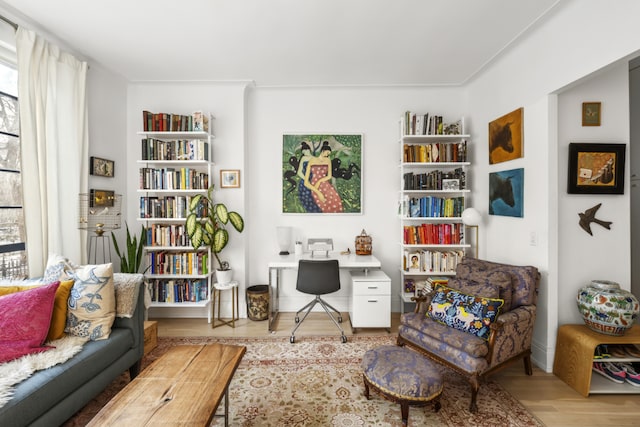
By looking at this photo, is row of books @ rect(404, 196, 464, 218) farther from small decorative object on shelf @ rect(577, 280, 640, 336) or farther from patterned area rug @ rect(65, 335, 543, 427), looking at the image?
patterned area rug @ rect(65, 335, 543, 427)

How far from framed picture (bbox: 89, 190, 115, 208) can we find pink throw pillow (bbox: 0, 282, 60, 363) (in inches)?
51.3

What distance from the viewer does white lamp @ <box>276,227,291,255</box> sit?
346cm

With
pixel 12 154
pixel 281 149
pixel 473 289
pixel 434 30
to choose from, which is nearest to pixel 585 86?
pixel 434 30

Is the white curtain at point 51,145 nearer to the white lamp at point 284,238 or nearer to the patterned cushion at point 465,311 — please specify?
the white lamp at point 284,238

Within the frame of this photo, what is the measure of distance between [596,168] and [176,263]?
4068mm

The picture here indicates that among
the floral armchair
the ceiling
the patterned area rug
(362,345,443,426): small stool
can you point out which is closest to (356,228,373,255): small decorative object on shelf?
the floral armchair

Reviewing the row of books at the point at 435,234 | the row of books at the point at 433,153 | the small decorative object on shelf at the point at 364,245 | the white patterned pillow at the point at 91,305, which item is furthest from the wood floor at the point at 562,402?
the white patterned pillow at the point at 91,305

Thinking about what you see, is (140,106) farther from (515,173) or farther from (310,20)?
(515,173)

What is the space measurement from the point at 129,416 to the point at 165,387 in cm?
20

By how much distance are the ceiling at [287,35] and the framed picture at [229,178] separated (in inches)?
42.5

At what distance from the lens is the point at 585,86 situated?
2.29m

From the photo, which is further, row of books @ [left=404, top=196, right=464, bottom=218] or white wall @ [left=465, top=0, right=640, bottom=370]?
row of books @ [left=404, top=196, right=464, bottom=218]

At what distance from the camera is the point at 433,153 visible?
3.32m

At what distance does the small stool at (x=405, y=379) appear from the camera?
1687 mm
